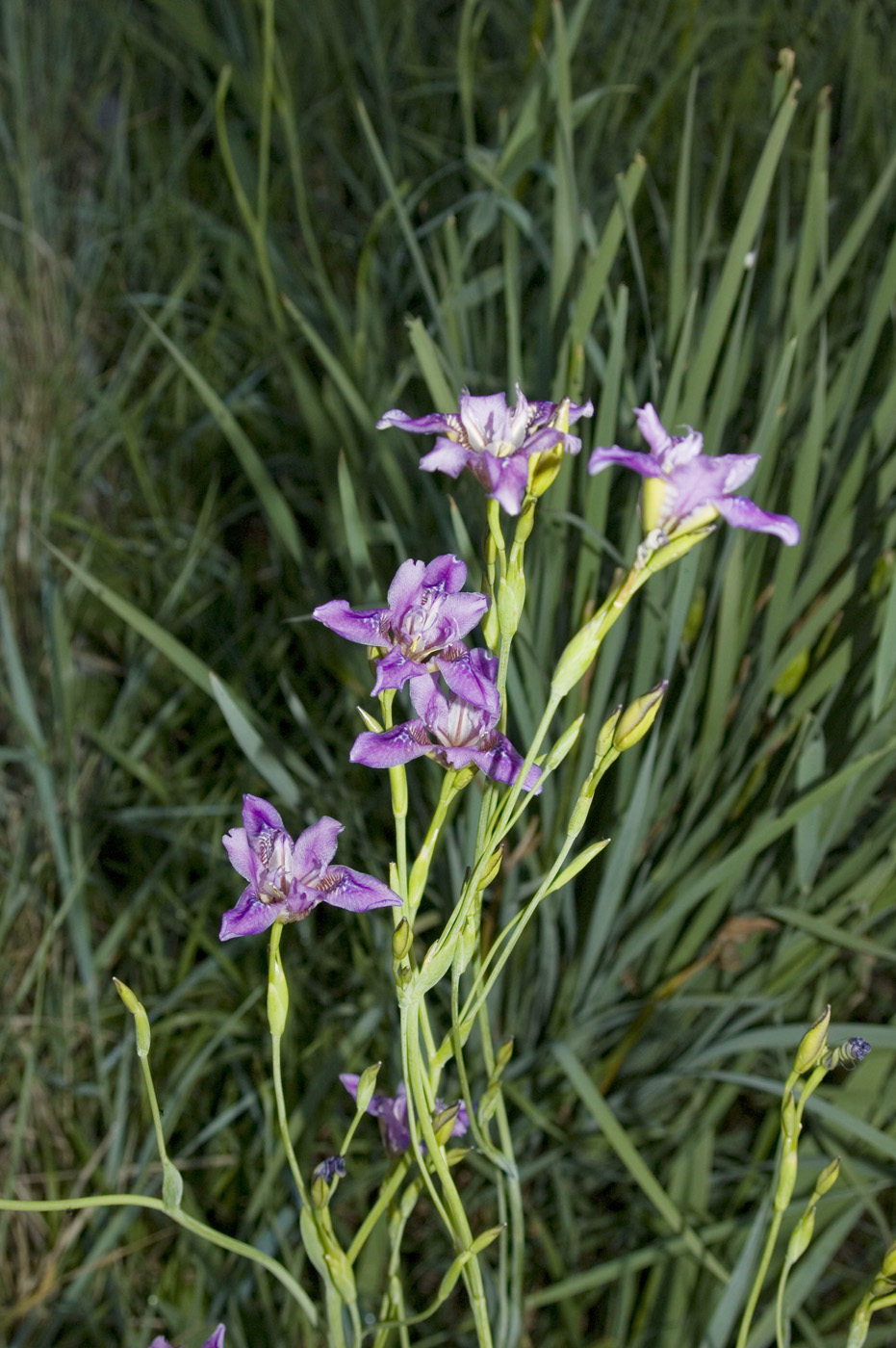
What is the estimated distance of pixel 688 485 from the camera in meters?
0.51

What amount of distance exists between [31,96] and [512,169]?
1.05 meters

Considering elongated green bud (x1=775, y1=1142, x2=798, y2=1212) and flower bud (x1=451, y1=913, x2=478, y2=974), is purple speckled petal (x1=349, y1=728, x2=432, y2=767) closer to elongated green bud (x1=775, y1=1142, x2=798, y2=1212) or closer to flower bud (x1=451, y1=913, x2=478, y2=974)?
flower bud (x1=451, y1=913, x2=478, y2=974)

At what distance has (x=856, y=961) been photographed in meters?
0.99

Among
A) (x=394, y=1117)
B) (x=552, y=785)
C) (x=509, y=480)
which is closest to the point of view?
(x=509, y=480)

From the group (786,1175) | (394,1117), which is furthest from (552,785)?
(786,1175)

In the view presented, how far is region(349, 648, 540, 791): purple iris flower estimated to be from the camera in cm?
50

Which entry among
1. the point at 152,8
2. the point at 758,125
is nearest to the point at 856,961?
the point at 758,125

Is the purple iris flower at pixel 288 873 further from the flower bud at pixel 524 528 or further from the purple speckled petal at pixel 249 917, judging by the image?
the flower bud at pixel 524 528

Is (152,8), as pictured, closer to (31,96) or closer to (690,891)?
(31,96)

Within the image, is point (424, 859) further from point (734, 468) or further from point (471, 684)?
point (734, 468)

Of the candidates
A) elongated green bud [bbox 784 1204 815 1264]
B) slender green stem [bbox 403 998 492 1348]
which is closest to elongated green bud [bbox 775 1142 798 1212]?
elongated green bud [bbox 784 1204 815 1264]

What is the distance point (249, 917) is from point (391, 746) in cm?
9

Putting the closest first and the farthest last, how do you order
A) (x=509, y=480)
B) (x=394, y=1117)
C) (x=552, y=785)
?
(x=509, y=480), (x=394, y=1117), (x=552, y=785)

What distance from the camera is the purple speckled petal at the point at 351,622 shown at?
1.69 ft
